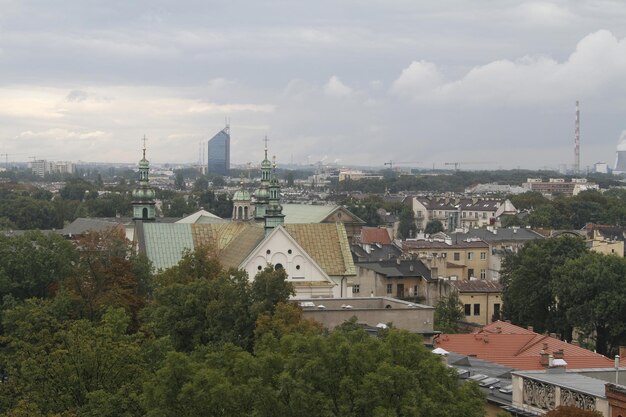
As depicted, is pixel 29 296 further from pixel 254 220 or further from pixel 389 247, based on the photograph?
pixel 389 247

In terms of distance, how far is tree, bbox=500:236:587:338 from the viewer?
8388cm

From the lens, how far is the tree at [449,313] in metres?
75.9

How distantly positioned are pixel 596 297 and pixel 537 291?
7.29 meters

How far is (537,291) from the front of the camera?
85500 mm

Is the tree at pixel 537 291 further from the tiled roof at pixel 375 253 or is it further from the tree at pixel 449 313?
the tiled roof at pixel 375 253

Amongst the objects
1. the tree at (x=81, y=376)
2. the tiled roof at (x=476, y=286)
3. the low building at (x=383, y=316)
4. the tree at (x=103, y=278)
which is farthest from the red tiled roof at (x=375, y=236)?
the tree at (x=81, y=376)

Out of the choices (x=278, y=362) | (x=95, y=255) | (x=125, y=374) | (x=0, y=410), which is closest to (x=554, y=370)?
(x=278, y=362)

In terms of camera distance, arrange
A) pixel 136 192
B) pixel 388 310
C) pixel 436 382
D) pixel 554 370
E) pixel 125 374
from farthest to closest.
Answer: pixel 136 192 < pixel 388 310 < pixel 125 374 < pixel 554 370 < pixel 436 382

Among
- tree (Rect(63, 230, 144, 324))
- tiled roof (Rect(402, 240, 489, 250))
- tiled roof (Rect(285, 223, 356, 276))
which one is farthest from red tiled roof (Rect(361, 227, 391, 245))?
tree (Rect(63, 230, 144, 324))

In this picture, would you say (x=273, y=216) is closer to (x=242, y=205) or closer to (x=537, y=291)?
(x=537, y=291)

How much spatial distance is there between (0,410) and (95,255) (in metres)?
25.2

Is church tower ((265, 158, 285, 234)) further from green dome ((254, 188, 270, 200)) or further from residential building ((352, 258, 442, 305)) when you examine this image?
residential building ((352, 258, 442, 305))

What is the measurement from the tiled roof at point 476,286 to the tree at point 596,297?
11905 mm

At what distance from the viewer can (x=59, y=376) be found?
1799 inches
